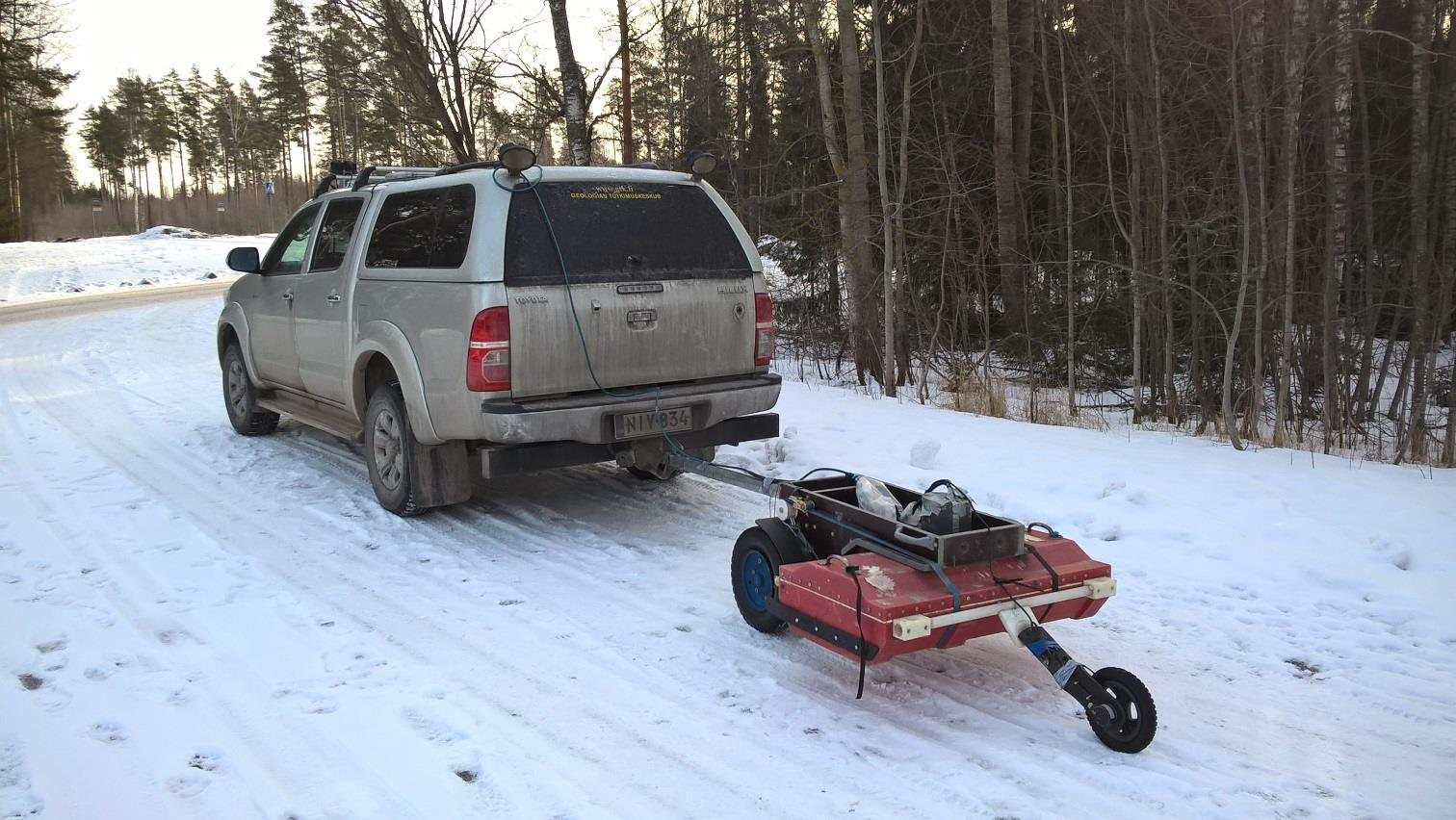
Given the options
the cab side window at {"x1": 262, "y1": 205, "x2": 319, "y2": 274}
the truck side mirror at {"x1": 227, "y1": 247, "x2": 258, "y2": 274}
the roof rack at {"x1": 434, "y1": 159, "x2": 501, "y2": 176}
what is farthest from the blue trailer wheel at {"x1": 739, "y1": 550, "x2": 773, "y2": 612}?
the truck side mirror at {"x1": 227, "y1": 247, "x2": 258, "y2": 274}

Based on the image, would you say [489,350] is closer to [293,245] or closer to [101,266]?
[293,245]

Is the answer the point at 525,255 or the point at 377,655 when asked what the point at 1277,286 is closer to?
the point at 525,255

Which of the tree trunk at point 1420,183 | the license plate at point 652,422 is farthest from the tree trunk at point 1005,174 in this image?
the license plate at point 652,422

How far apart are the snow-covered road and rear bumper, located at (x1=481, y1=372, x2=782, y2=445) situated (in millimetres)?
700

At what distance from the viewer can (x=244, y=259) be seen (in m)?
8.02

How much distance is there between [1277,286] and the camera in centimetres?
1166

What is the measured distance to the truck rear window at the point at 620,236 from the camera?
562 centimetres

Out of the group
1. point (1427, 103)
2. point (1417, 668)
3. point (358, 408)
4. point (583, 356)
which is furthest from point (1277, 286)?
point (358, 408)

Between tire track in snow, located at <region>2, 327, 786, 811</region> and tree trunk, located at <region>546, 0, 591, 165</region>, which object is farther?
tree trunk, located at <region>546, 0, 591, 165</region>

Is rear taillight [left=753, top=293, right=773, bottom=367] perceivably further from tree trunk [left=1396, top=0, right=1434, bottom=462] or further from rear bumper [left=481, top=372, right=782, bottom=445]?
tree trunk [left=1396, top=0, right=1434, bottom=462]

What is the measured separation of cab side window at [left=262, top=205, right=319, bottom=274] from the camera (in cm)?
767

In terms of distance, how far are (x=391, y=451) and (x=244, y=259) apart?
2796 mm

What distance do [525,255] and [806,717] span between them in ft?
9.92

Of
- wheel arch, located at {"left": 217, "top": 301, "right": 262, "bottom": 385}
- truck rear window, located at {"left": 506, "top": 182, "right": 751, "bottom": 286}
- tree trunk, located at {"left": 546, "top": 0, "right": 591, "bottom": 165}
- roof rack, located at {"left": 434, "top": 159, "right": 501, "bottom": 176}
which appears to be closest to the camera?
truck rear window, located at {"left": 506, "top": 182, "right": 751, "bottom": 286}
